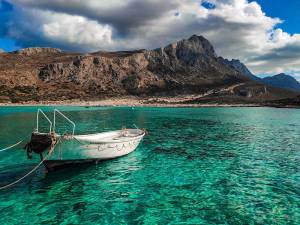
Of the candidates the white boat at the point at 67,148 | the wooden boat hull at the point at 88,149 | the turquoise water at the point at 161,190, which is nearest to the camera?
the turquoise water at the point at 161,190

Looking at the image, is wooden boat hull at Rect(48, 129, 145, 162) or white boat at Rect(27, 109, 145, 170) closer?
white boat at Rect(27, 109, 145, 170)

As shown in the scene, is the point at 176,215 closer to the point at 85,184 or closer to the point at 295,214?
the point at 295,214

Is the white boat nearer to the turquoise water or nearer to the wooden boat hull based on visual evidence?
the wooden boat hull

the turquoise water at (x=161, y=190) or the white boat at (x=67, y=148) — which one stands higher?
the white boat at (x=67, y=148)

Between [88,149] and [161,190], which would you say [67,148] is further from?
[161,190]

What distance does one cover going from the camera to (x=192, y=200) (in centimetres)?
1836

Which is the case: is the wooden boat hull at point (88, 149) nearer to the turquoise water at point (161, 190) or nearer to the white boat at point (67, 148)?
the white boat at point (67, 148)

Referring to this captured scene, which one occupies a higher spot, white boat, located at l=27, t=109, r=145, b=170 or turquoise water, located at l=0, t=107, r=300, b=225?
white boat, located at l=27, t=109, r=145, b=170

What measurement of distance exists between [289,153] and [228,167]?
1066 centimetres

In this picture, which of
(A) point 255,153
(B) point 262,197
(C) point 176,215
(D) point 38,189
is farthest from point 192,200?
(A) point 255,153

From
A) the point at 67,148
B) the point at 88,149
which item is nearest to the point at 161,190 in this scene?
the point at 88,149

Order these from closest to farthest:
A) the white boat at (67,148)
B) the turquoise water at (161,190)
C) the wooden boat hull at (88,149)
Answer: the turquoise water at (161,190) → the white boat at (67,148) → the wooden boat hull at (88,149)

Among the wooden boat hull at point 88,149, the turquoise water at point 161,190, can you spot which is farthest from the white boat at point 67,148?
the turquoise water at point 161,190

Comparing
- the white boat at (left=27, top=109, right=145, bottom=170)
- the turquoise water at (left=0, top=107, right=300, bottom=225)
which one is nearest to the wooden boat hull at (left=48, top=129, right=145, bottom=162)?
the white boat at (left=27, top=109, right=145, bottom=170)
